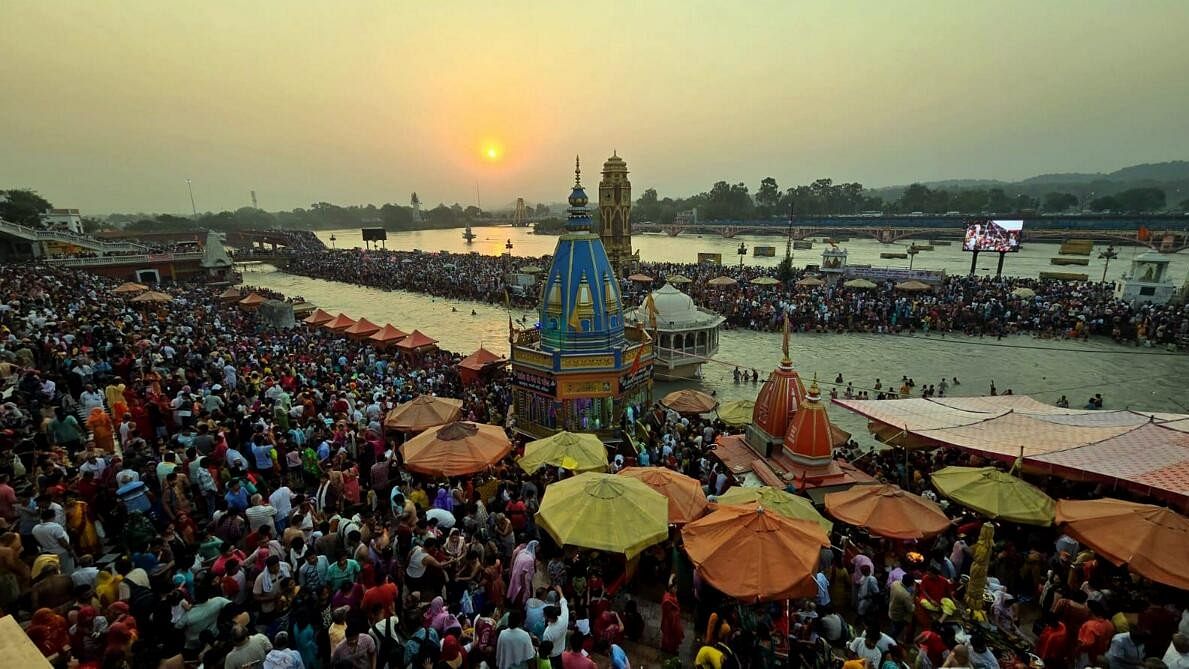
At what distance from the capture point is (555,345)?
41.2 ft

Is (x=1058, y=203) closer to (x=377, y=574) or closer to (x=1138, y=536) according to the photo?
(x=1138, y=536)

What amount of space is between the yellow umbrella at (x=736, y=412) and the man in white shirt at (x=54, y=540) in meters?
10.7

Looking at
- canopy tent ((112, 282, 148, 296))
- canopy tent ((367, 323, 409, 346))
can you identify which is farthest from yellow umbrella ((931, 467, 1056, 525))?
canopy tent ((112, 282, 148, 296))

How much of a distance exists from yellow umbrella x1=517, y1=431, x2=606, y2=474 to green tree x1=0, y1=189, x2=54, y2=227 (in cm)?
5753

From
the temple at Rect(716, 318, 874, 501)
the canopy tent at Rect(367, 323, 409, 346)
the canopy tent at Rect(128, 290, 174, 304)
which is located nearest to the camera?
the temple at Rect(716, 318, 874, 501)

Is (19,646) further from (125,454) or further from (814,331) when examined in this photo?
(814,331)

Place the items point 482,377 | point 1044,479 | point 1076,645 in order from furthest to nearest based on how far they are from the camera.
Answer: point 482,377 → point 1044,479 → point 1076,645

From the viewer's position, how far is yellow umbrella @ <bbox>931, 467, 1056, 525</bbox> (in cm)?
706

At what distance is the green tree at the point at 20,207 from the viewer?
45.4 meters

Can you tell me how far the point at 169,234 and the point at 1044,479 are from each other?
87059mm

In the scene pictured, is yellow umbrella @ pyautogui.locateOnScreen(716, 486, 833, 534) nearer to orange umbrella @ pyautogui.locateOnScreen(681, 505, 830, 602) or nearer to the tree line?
orange umbrella @ pyautogui.locateOnScreen(681, 505, 830, 602)

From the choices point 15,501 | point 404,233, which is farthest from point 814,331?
point 404,233

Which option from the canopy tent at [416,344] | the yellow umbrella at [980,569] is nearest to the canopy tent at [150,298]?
the canopy tent at [416,344]

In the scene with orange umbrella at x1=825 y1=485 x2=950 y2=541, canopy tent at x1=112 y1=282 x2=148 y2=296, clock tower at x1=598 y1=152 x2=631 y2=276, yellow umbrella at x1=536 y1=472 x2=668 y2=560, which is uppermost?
clock tower at x1=598 y1=152 x2=631 y2=276
